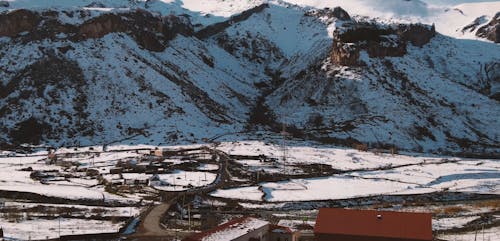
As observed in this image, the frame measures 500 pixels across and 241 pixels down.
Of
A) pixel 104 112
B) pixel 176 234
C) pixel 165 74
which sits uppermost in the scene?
pixel 165 74

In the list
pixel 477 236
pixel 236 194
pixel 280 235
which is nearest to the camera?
pixel 280 235

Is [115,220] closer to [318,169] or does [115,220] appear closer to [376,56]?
[318,169]

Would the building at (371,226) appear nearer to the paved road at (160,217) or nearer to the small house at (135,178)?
the paved road at (160,217)

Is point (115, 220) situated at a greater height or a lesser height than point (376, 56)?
lesser

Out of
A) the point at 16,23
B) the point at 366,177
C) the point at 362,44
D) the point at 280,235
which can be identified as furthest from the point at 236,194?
the point at 16,23

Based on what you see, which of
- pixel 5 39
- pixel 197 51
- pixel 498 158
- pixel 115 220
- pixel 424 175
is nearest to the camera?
pixel 115 220

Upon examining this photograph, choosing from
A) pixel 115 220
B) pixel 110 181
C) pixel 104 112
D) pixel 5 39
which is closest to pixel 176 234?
pixel 115 220

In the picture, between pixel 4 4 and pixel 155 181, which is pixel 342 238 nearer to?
pixel 155 181
